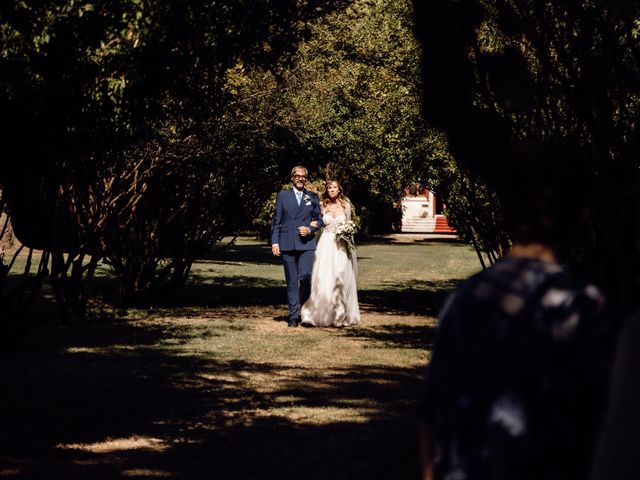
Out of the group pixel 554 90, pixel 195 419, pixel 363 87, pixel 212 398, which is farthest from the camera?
pixel 363 87

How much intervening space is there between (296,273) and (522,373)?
12931mm

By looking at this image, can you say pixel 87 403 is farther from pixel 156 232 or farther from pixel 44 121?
pixel 156 232

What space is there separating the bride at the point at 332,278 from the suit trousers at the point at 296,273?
24 cm

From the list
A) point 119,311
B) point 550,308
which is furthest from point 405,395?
point 119,311

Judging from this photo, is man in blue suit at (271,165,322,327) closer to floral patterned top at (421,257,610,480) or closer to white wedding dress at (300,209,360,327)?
white wedding dress at (300,209,360,327)

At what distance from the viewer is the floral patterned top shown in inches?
106

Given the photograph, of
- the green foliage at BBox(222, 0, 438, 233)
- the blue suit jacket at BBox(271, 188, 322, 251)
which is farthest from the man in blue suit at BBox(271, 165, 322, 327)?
the green foliage at BBox(222, 0, 438, 233)

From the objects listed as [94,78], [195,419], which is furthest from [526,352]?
[94,78]

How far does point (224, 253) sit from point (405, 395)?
35.6m

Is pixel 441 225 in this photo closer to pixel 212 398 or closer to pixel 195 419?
pixel 212 398

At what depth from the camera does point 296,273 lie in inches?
616

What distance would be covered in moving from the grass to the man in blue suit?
69cm

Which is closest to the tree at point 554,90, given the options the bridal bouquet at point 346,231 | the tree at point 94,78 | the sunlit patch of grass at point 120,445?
the tree at point 94,78

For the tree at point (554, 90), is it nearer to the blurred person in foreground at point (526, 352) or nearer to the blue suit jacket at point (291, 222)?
the blurred person in foreground at point (526, 352)
